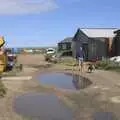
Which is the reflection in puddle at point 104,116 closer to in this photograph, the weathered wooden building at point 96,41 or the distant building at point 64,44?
the weathered wooden building at point 96,41

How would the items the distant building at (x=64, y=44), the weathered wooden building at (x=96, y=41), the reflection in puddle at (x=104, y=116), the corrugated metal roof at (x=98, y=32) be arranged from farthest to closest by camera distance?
the distant building at (x=64, y=44)
the corrugated metal roof at (x=98, y=32)
the weathered wooden building at (x=96, y=41)
the reflection in puddle at (x=104, y=116)

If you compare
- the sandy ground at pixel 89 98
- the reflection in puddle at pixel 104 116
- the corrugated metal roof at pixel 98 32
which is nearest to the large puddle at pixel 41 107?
the sandy ground at pixel 89 98

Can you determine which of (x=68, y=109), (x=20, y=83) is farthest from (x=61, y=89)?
(x=68, y=109)

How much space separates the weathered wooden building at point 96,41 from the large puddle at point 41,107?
2894cm

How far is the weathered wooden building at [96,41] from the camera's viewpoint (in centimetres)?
4869

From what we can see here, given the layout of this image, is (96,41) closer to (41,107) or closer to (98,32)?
(98,32)

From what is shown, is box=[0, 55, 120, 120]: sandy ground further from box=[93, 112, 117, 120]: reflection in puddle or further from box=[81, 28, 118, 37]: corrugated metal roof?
box=[81, 28, 118, 37]: corrugated metal roof

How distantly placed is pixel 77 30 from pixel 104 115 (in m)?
44.8

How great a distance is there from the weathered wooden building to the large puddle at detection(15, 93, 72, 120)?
1139 inches

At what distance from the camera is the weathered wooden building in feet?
160

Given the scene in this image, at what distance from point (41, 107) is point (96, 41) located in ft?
114

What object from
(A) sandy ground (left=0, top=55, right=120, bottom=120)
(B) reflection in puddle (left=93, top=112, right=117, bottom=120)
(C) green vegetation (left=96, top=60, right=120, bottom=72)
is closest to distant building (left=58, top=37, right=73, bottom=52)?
(C) green vegetation (left=96, top=60, right=120, bottom=72)

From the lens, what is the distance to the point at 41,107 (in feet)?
55.1

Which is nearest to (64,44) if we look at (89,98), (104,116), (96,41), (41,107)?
(96,41)
